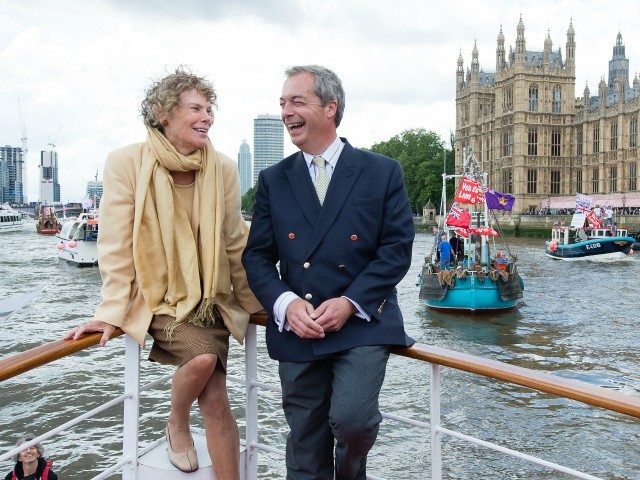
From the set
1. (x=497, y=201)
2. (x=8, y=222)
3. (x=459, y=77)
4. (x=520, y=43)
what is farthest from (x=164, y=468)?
(x=8, y=222)

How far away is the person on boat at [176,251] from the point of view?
2.47 m

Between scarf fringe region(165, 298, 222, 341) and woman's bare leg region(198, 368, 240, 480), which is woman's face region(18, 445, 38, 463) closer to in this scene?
woman's bare leg region(198, 368, 240, 480)

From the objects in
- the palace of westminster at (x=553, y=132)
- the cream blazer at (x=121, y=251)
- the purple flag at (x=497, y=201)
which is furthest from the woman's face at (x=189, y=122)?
the palace of westminster at (x=553, y=132)

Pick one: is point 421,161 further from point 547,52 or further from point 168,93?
point 168,93

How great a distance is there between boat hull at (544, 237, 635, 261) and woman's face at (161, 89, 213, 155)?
3354 cm

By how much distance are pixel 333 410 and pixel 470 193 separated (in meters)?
16.3

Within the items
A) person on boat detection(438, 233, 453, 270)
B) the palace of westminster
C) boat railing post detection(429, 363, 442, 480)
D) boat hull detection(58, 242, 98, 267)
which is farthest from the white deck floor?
the palace of westminster

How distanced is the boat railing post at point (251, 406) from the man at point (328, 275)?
41cm

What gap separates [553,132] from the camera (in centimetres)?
6231

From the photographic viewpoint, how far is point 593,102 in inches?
2450

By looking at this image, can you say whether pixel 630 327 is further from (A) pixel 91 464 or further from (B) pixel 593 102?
(B) pixel 593 102

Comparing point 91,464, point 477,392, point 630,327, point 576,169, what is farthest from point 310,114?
point 576,169

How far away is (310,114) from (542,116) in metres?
63.7

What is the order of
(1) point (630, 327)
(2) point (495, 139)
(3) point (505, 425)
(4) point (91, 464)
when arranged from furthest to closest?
(2) point (495, 139) < (1) point (630, 327) < (3) point (505, 425) < (4) point (91, 464)
